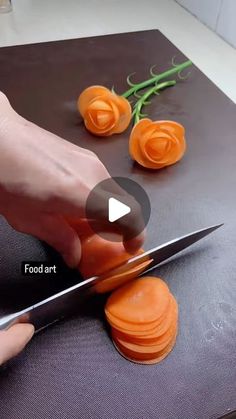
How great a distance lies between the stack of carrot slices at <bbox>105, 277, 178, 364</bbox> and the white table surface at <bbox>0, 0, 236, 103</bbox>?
2.14 ft

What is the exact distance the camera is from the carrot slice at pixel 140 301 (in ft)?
1.59

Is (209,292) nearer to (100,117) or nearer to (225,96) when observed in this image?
(100,117)

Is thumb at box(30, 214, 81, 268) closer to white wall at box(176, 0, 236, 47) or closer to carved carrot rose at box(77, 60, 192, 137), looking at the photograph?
carved carrot rose at box(77, 60, 192, 137)

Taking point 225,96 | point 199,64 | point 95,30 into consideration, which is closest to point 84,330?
point 225,96

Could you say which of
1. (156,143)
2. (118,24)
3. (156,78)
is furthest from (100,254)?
(118,24)

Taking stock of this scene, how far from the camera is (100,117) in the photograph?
742mm

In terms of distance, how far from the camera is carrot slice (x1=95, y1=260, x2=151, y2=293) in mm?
507

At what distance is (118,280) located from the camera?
20.2 inches

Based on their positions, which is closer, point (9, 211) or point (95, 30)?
point (9, 211)

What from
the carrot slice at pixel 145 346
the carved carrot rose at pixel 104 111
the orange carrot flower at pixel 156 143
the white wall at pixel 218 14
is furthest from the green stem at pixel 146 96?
the carrot slice at pixel 145 346

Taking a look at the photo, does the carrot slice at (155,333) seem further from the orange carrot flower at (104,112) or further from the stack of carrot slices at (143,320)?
the orange carrot flower at (104,112)

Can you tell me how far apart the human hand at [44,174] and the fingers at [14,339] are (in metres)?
0.14

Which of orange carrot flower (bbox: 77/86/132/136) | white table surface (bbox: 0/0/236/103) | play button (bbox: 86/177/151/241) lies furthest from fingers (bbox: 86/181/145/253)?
white table surface (bbox: 0/0/236/103)

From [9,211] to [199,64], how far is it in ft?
2.31
